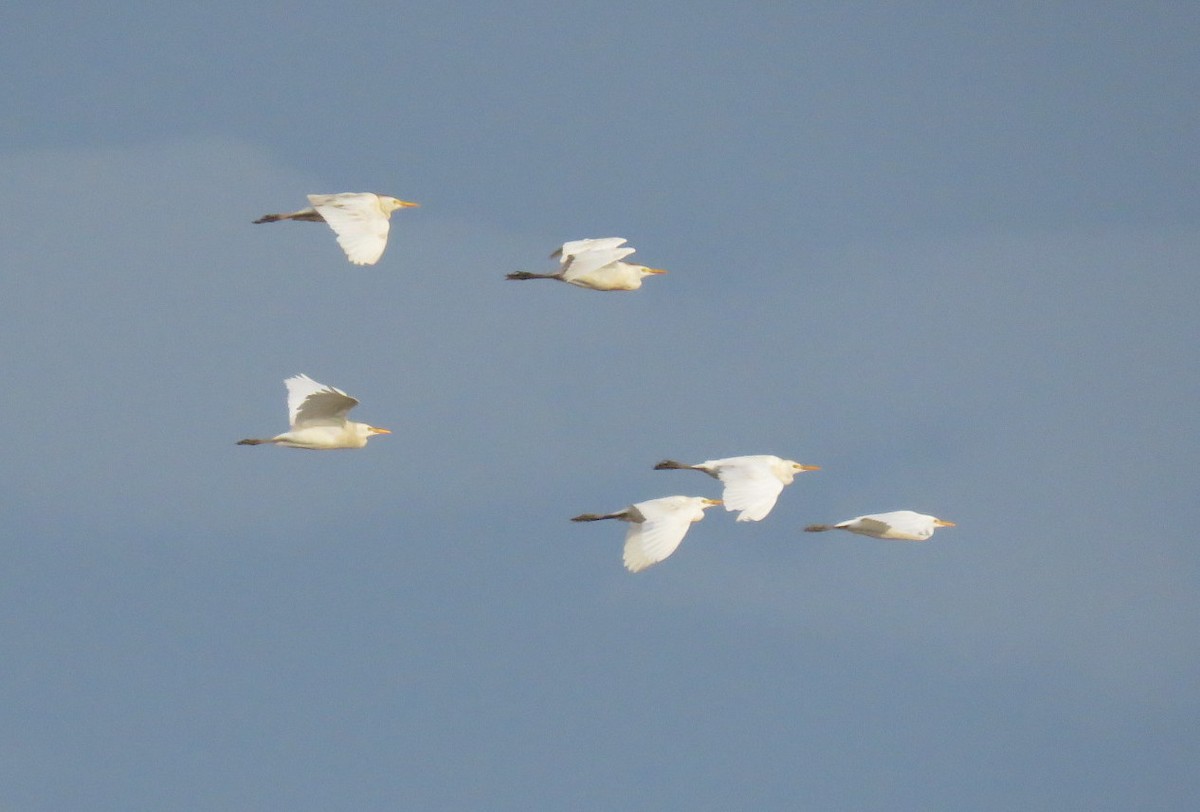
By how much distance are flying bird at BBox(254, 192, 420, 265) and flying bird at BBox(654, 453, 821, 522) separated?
483cm

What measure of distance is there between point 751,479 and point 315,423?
5.21m

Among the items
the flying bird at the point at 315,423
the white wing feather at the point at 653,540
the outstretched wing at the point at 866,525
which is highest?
the flying bird at the point at 315,423

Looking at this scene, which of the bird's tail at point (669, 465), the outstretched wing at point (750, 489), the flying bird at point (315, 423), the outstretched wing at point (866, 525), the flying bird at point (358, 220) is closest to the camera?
the outstretched wing at point (750, 489)

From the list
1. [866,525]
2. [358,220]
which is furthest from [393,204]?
[866,525]

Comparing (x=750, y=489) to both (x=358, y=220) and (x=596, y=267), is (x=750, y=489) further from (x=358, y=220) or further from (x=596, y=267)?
(x=358, y=220)

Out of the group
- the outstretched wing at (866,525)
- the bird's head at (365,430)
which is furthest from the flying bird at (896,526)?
the bird's head at (365,430)

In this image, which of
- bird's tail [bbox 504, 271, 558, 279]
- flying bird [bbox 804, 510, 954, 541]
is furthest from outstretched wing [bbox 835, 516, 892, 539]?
bird's tail [bbox 504, 271, 558, 279]

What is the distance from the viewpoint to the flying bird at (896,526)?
34094 millimetres

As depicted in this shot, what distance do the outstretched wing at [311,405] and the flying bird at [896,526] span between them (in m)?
6.17

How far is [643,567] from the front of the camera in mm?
32219

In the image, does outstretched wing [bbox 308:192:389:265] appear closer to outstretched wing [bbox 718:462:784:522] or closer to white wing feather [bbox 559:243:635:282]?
white wing feather [bbox 559:243:635:282]

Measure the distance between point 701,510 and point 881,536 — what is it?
2653 mm

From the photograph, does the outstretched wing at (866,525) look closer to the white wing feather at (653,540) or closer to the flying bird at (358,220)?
the white wing feather at (653,540)

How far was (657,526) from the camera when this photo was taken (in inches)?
1296
